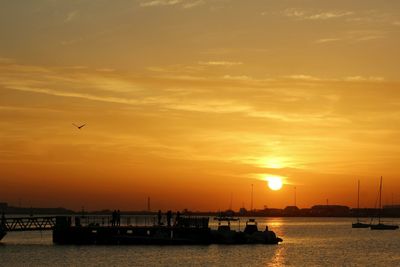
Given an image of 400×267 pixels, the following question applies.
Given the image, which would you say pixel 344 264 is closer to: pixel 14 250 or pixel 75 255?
pixel 75 255

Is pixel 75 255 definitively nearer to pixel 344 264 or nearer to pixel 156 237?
pixel 156 237

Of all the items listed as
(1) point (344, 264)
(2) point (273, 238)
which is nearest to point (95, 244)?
(2) point (273, 238)

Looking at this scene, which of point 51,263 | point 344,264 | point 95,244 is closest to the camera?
point 51,263

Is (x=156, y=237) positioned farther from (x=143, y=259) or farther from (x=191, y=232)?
(x=143, y=259)

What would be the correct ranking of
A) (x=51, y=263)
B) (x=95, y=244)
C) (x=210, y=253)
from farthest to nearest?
(x=95, y=244) → (x=210, y=253) → (x=51, y=263)

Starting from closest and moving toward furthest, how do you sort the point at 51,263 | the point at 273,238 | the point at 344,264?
the point at 51,263
the point at 344,264
the point at 273,238

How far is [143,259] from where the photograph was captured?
8369 cm

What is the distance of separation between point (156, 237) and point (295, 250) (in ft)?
63.3

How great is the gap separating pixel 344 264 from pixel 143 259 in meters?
22.1

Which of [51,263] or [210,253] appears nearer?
[51,263]

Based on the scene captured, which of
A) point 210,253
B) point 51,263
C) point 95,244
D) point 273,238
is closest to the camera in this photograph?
point 51,263

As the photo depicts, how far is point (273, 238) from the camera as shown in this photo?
111375 mm

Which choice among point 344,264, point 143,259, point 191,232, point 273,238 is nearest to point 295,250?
point 273,238

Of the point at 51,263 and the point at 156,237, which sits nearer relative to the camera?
the point at 51,263
